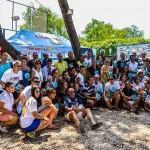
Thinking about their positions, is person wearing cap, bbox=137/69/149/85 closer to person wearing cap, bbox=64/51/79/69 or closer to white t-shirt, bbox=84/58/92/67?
white t-shirt, bbox=84/58/92/67

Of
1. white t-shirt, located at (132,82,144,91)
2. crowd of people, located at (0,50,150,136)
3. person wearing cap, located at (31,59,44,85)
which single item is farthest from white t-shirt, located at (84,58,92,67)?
person wearing cap, located at (31,59,44,85)

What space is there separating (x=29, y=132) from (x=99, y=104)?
4119 mm

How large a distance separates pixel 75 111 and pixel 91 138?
4.61 feet

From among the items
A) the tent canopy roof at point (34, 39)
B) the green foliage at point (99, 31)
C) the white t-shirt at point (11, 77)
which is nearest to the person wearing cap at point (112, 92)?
the white t-shirt at point (11, 77)

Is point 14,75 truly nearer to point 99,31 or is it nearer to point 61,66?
point 61,66

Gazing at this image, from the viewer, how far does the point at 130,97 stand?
11797 mm

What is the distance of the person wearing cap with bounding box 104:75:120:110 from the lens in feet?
37.4

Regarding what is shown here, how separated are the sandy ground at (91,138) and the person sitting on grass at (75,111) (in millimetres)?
159

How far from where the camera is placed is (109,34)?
2992 inches

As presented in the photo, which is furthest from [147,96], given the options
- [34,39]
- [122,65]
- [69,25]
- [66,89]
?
[34,39]

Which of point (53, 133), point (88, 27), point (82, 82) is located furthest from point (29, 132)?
point (88, 27)

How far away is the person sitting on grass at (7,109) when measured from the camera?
835cm

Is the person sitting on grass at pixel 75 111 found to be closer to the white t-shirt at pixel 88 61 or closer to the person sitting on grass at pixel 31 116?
the person sitting on grass at pixel 31 116

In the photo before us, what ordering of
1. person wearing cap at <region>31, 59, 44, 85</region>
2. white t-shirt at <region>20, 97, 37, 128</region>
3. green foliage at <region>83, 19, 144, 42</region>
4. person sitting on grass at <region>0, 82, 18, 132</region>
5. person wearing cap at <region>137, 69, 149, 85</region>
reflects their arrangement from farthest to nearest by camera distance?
green foliage at <region>83, 19, 144, 42</region>
person wearing cap at <region>137, 69, 149, 85</region>
person wearing cap at <region>31, 59, 44, 85</region>
person sitting on grass at <region>0, 82, 18, 132</region>
white t-shirt at <region>20, 97, 37, 128</region>
